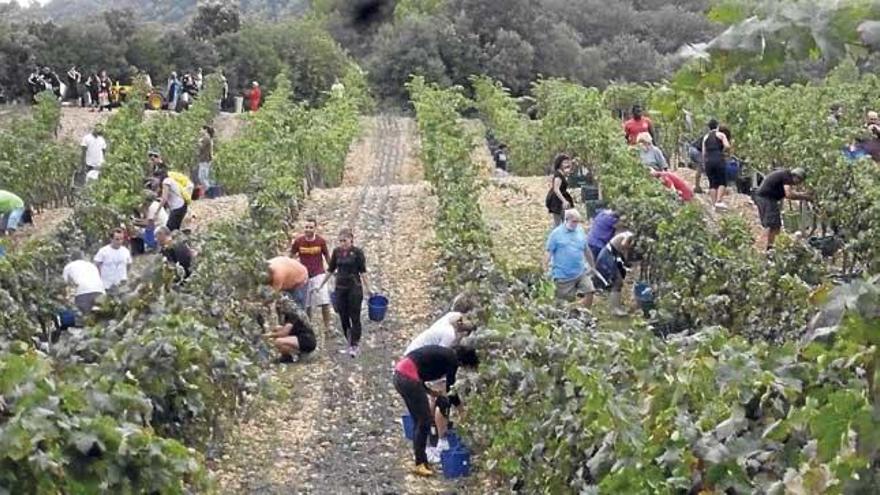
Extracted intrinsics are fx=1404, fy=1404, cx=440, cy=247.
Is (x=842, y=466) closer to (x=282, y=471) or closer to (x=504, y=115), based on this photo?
(x=282, y=471)

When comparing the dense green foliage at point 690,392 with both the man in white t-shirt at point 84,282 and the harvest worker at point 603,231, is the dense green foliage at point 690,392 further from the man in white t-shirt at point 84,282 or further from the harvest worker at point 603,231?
the man in white t-shirt at point 84,282

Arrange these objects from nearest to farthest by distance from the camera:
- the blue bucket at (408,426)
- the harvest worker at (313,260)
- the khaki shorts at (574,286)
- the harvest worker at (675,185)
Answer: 1. the blue bucket at (408,426)
2. the khaki shorts at (574,286)
3. the harvest worker at (313,260)
4. the harvest worker at (675,185)

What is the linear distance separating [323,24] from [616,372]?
4832 cm

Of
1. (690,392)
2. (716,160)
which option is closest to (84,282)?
(690,392)

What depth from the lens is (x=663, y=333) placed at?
11320 millimetres

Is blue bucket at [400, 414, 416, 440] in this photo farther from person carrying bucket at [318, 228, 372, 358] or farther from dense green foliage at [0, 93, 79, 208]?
dense green foliage at [0, 93, 79, 208]

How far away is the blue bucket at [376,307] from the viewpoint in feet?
45.2

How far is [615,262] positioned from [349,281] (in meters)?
2.67

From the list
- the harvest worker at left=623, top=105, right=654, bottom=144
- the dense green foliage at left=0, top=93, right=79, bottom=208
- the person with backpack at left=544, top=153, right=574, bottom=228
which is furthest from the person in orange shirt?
the dense green foliage at left=0, top=93, right=79, bottom=208

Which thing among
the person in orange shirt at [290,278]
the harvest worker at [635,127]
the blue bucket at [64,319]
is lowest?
the blue bucket at [64,319]

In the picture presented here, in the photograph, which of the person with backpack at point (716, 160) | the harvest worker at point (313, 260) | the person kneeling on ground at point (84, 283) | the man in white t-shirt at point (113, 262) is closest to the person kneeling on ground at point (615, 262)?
the harvest worker at point (313, 260)

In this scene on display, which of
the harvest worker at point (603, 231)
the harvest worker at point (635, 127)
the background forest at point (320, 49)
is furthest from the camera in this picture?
the background forest at point (320, 49)

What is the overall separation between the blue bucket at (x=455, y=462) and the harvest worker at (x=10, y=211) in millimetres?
8738

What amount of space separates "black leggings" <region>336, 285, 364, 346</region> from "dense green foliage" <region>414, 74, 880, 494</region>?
0.98 m
